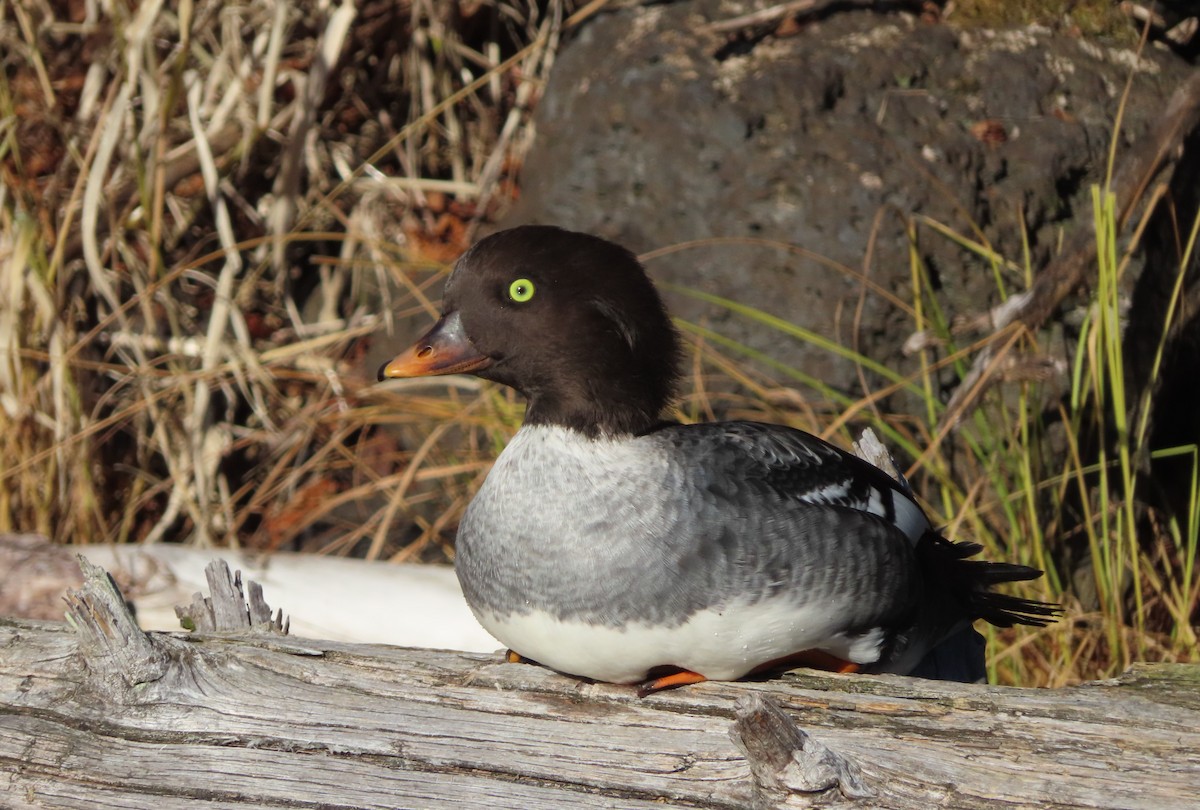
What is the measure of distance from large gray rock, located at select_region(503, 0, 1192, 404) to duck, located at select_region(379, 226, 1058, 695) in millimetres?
1625

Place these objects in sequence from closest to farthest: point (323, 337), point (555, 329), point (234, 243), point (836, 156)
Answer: point (555, 329) < point (836, 156) < point (323, 337) < point (234, 243)

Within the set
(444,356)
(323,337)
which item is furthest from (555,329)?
(323,337)

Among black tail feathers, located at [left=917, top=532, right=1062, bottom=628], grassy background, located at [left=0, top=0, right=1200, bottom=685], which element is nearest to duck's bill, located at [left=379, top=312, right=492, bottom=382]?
black tail feathers, located at [left=917, top=532, right=1062, bottom=628]

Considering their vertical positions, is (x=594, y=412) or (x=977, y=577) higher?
(x=594, y=412)

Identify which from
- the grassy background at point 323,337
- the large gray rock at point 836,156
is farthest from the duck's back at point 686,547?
the large gray rock at point 836,156

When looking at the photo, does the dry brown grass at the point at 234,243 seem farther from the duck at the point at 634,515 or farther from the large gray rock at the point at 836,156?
the duck at the point at 634,515

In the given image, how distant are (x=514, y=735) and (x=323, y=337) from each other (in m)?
2.64

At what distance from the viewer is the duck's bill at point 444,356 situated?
7.29ft

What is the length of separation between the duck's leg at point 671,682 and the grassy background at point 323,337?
1351 mm

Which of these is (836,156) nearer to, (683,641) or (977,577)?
(977,577)

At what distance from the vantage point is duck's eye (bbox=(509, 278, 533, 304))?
2176 mm

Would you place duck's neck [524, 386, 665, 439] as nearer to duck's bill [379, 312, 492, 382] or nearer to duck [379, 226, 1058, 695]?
duck [379, 226, 1058, 695]

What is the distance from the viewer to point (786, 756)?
177 centimetres

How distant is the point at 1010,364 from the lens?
3.20 meters
